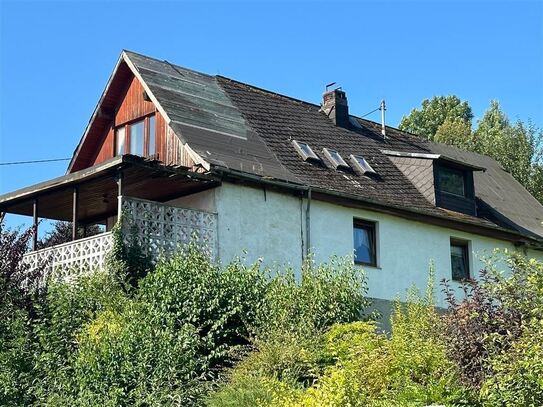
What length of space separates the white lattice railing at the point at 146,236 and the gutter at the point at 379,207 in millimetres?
1049

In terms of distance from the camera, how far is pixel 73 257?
60.5ft

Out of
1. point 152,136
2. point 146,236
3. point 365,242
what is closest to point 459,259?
point 365,242

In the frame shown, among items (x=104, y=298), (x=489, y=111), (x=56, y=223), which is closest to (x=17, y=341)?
(x=104, y=298)

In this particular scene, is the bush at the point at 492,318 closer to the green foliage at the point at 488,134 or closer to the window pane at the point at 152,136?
the window pane at the point at 152,136

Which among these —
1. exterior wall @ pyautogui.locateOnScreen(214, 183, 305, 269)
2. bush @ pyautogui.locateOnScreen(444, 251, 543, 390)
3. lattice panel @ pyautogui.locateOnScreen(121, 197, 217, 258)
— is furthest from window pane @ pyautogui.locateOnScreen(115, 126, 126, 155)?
bush @ pyautogui.locateOnScreen(444, 251, 543, 390)

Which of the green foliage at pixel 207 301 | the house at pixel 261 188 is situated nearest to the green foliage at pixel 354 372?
the green foliage at pixel 207 301

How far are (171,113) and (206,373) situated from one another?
26.3ft

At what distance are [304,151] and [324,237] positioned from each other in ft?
9.25

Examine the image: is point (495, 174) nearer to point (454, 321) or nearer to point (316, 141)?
point (316, 141)

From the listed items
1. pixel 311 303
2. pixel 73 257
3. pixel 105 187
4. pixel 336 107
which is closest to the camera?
pixel 311 303

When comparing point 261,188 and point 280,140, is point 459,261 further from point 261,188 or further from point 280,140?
point 261,188

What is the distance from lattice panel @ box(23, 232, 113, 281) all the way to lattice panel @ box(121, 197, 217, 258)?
0.62m

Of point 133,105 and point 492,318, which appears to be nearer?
point 492,318

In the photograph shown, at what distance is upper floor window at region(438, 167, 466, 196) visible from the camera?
24.7 m
